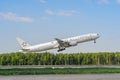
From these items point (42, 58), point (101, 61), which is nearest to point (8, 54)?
point (42, 58)

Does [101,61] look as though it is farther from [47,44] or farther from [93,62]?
[47,44]

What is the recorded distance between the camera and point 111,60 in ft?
240

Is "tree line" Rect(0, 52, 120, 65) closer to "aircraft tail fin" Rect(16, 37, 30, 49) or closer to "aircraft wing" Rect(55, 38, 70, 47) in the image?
"aircraft wing" Rect(55, 38, 70, 47)

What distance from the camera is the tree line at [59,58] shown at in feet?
229

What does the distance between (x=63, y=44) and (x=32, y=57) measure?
1343 cm

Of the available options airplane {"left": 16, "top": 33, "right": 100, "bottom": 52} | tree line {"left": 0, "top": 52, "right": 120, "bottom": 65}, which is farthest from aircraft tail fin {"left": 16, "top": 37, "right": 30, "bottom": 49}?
tree line {"left": 0, "top": 52, "right": 120, "bottom": 65}

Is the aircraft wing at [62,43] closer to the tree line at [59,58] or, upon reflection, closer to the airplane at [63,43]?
the airplane at [63,43]

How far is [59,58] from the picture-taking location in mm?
71062

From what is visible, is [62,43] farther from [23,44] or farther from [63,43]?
[23,44]

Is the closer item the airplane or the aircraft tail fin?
the airplane

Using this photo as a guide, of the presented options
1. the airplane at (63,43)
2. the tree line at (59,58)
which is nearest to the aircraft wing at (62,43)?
the airplane at (63,43)

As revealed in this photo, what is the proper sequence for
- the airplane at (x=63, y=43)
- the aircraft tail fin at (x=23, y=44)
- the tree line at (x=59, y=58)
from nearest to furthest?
the tree line at (x=59, y=58), the airplane at (x=63, y=43), the aircraft tail fin at (x=23, y=44)

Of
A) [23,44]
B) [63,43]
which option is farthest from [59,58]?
[23,44]

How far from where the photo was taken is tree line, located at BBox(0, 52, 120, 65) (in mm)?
69750
